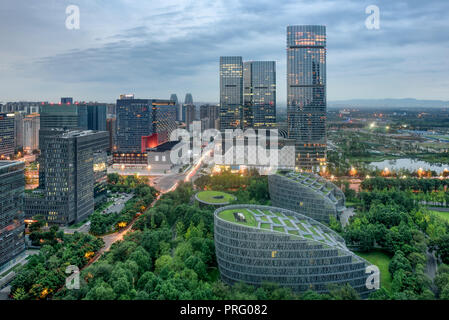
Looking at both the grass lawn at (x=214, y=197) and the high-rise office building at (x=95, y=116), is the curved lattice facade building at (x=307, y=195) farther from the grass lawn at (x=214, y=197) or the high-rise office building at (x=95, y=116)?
the high-rise office building at (x=95, y=116)

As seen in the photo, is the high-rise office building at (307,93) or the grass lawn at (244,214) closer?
the grass lawn at (244,214)

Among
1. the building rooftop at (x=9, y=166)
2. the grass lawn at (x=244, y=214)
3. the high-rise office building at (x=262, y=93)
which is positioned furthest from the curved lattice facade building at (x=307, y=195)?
the high-rise office building at (x=262, y=93)

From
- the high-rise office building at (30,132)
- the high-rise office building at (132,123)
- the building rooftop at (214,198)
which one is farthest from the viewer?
the high-rise office building at (30,132)

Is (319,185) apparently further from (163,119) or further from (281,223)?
(163,119)

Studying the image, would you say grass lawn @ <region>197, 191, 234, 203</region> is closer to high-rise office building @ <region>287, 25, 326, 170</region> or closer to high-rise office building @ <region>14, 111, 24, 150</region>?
high-rise office building @ <region>287, 25, 326, 170</region>
